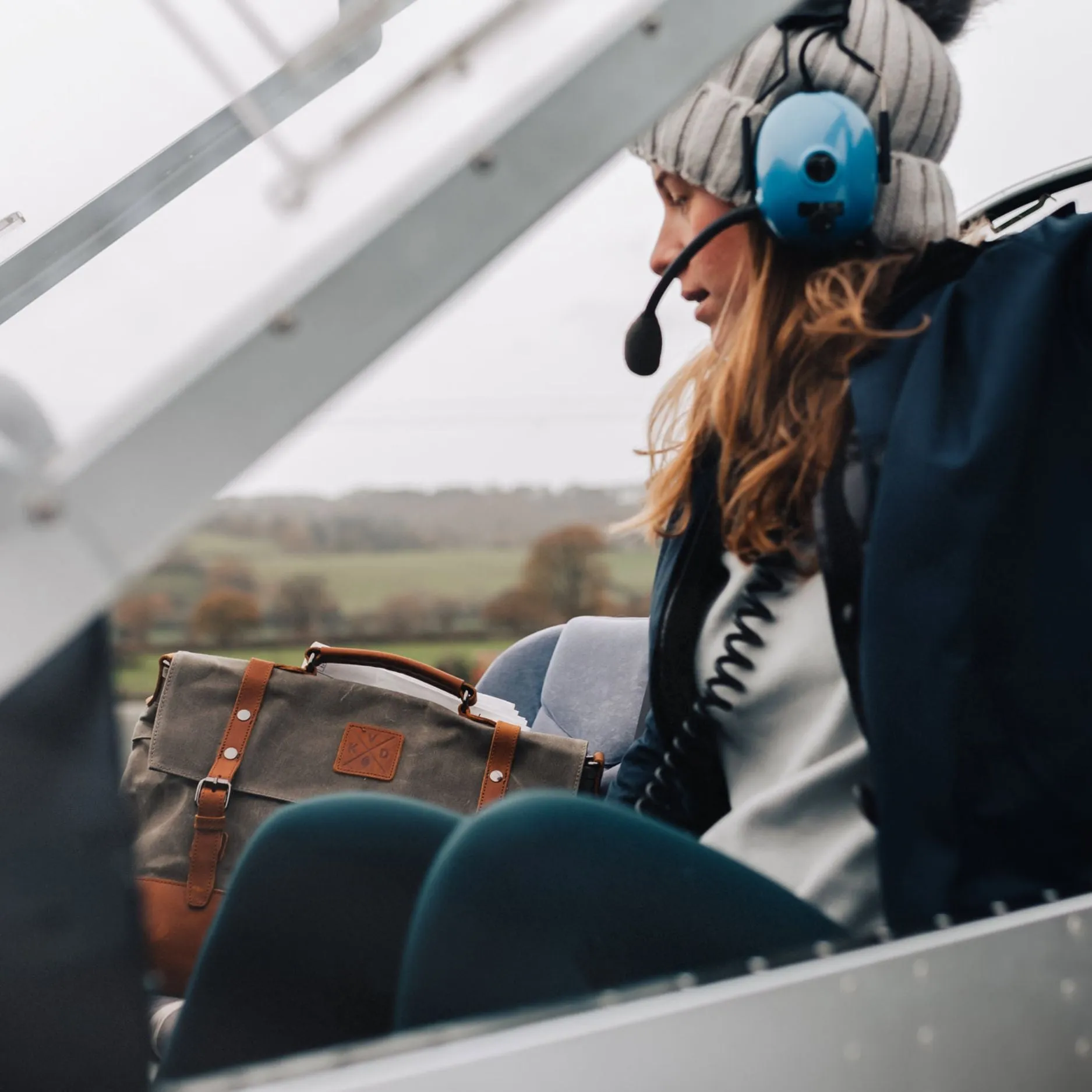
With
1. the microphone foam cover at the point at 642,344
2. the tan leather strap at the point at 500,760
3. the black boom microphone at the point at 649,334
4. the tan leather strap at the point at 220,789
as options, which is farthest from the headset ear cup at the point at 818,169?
the tan leather strap at the point at 220,789

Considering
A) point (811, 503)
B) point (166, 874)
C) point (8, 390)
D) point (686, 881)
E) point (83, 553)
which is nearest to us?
point (83, 553)

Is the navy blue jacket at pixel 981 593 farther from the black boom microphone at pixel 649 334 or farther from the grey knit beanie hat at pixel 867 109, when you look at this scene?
the black boom microphone at pixel 649 334

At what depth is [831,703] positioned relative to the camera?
3.09 ft

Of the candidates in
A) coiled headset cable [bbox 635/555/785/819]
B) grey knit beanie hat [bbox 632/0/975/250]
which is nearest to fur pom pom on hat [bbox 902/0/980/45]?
grey knit beanie hat [bbox 632/0/975/250]

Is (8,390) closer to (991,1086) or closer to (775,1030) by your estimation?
(775,1030)

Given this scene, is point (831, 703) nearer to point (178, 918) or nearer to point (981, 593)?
point (981, 593)

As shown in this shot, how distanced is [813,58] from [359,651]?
0.98m

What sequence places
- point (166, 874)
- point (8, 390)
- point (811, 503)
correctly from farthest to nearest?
1. point (166, 874)
2. point (811, 503)
3. point (8, 390)

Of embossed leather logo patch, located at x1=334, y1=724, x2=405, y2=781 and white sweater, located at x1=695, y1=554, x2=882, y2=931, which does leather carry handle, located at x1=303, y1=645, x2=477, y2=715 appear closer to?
embossed leather logo patch, located at x1=334, y1=724, x2=405, y2=781

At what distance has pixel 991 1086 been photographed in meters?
0.69

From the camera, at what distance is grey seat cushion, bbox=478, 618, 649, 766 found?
178 centimetres

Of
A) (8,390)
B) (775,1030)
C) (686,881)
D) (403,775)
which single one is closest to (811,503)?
(686,881)

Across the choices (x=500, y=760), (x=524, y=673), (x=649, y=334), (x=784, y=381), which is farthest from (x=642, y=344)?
(x=524, y=673)

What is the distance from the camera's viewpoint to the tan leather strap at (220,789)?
1.47 meters
